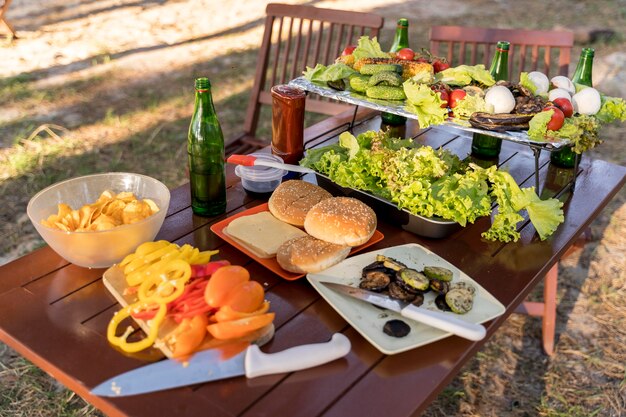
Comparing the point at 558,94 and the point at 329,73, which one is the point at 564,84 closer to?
the point at 558,94

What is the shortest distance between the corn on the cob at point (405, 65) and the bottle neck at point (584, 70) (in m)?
0.68

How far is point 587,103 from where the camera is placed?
2.26 m

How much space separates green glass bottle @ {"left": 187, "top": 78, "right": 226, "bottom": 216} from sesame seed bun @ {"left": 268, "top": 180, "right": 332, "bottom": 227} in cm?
19

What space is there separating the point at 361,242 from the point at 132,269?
0.65 m

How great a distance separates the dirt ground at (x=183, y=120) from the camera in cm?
278

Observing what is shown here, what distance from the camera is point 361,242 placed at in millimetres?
1790

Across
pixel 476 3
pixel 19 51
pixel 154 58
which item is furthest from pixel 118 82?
pixel 476 3

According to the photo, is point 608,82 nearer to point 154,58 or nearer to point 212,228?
point 154,58

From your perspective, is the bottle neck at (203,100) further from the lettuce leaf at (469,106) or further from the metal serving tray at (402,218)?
the lettuce leaf at (469,106)

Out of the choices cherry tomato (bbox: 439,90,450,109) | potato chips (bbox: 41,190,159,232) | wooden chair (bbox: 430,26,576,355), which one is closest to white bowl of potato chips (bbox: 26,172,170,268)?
potato chips (bbox: 41,190,159,232)

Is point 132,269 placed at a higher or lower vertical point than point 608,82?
higher

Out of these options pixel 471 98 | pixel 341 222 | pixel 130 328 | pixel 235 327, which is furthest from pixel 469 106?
pixel 130 328

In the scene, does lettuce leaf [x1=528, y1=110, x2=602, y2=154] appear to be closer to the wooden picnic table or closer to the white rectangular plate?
the wooden picnic table

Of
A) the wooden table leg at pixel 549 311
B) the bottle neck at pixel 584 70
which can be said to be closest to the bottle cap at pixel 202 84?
the bottle neck at pixel 584 70
